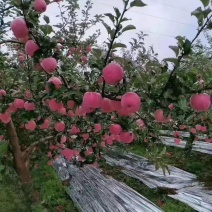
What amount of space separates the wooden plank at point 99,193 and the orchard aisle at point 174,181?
574 millimetres

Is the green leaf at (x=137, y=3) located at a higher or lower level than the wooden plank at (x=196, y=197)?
higher

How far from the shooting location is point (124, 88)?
1.15 meters

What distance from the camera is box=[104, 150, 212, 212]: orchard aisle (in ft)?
14.3

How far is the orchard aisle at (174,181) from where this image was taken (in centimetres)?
437

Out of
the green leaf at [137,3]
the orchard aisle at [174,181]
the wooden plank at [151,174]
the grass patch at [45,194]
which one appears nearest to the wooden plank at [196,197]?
the orchard aisle at [174,181]

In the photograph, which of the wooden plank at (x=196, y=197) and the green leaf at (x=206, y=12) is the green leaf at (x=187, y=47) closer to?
the green leaf at (x=206, y=12)

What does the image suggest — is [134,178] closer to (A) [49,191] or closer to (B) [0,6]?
(A) [49,191]

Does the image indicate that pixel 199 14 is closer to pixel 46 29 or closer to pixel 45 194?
pixel 46 29

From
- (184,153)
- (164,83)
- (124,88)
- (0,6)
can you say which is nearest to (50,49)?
(124,88)

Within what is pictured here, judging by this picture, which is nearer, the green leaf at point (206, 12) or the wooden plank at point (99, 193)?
the green leaf at point (206, 12)

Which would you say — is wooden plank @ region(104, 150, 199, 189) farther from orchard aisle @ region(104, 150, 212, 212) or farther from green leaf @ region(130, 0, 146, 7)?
green leaf @ region(130, 0, 146, 7)

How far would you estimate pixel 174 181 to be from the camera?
5.20 m

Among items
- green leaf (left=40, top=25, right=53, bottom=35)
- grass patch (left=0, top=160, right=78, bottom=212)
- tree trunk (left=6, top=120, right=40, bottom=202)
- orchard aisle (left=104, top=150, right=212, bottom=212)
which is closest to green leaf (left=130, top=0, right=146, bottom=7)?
green leaf (left=40, top=25, right=53, bottom=35)

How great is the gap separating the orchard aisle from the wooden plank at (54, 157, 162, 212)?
1.88ft
